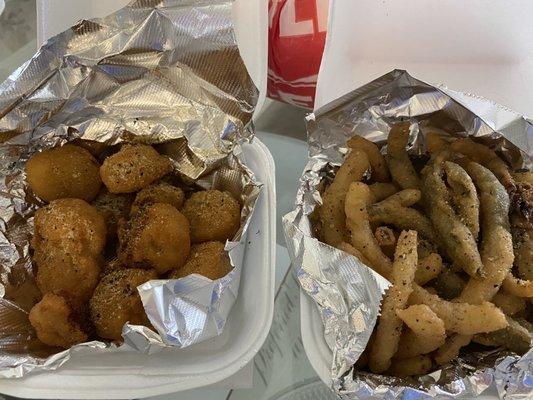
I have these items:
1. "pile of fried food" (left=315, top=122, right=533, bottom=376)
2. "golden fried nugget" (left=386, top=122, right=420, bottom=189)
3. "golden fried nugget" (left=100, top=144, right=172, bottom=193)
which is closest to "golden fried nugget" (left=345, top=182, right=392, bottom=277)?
"pile of fried food" (left=315, top=122, right=533, bottom=376)

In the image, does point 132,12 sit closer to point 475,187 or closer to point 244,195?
point 244,195

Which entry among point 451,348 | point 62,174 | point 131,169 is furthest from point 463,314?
point 62,174

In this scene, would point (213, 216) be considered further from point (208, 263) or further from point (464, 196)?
point (464, 196)

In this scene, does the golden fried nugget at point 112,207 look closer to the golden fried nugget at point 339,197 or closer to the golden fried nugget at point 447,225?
the golden fried nugget at point 339,197

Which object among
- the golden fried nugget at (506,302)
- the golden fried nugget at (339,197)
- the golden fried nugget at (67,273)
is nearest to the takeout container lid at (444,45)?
the golden fried nugget at (339,197)

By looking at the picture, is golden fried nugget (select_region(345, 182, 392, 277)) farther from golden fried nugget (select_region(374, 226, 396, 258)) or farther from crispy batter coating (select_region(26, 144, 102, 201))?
crispy batter coating (select_region(26, 144, 102, 201))

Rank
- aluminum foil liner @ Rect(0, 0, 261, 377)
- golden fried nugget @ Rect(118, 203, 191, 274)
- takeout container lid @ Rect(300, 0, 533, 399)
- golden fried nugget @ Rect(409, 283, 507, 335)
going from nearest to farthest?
1. golden fried nugget @ Rect(409, 283, 507, 335)
2. golden fried nugget @ Rect(118, 203, 191, 274)
3. aluminum foil liner @ Rect(0, 0, 261, 377)
4. takeout container lid @ Rect(300, 0, 533, 399)

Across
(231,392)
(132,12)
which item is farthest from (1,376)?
(132,12)
